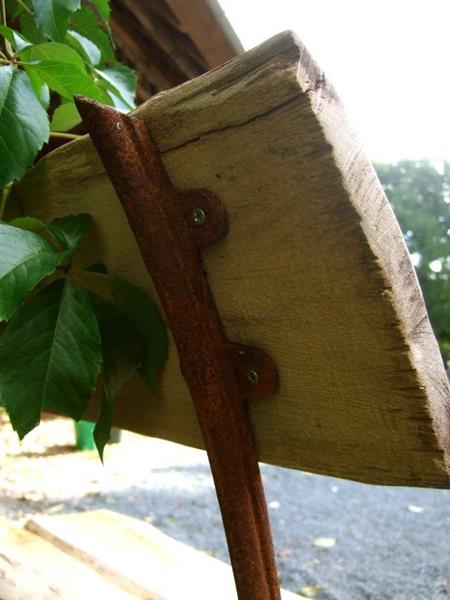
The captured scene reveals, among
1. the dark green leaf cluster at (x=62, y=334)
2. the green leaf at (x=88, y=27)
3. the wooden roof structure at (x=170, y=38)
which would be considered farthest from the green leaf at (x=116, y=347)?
the wooden roof structure at (x=170, y=38)

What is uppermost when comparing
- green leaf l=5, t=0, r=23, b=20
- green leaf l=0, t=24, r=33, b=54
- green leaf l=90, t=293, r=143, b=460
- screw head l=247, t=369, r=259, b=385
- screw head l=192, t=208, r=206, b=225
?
green leaf l=5, t=0, r=23, b=20

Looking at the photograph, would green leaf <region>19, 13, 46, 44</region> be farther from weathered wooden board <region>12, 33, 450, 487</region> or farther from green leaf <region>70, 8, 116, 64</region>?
weathered wooden board <region>12, 33, 450, 487</region>

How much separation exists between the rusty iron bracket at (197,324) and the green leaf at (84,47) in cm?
46

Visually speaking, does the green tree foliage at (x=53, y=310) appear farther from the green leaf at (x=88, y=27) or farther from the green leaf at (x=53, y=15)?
the green leaf at (x=88, y=27)

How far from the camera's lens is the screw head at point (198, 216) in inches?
15.6

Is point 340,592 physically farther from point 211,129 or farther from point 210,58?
point 211,129

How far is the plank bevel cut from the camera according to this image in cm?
66

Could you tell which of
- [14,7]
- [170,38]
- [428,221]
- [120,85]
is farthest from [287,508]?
[428,221]

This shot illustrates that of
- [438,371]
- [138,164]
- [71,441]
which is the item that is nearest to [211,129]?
[138,164]

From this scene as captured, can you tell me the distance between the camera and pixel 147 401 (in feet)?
1.76

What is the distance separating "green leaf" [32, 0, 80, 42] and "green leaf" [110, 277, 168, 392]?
32 cm

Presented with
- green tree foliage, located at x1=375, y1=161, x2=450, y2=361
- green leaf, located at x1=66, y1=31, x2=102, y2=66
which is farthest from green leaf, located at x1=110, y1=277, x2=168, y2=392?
green tree foliage, located at x1=375, y1=161, x2=450, y2=361

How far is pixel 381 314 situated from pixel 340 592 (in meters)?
1.44

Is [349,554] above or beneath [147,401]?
beneath
